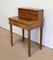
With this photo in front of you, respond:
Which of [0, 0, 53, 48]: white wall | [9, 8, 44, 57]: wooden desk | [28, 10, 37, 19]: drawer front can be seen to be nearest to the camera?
[9, 8, 44, 57]: wooden desk

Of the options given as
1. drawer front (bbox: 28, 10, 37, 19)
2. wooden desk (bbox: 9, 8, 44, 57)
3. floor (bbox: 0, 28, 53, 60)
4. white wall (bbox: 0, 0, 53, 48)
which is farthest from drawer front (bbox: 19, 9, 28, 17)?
floor (bbox: 0, 28, 53, 60)

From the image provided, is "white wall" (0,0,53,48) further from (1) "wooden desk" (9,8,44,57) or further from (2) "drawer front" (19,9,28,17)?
(2) "drawer front" (19,9,28,17)

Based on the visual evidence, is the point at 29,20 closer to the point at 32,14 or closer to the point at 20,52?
the point at 32,14

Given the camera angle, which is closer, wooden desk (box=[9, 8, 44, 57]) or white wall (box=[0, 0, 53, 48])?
wooden desk (box=[9, 8, 44, 57])

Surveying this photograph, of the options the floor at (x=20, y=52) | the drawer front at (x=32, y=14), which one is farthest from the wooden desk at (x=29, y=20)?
the floor at (x=20, y=52)

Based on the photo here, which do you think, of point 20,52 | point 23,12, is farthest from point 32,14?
point 20,52

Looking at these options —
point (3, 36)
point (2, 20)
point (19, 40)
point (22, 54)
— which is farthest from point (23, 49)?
point (2, 20)

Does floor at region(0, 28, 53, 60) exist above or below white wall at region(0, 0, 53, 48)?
below

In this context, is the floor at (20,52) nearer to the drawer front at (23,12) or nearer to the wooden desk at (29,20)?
the wooden desk at (29,20)

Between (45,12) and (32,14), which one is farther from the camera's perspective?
(45,12)

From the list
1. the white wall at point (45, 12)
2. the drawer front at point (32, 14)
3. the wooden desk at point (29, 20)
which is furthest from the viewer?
the white wall at point (45, 12)

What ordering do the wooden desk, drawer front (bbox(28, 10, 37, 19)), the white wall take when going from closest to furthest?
the wooden desk
drawer front (bbox(28, 10, 37, 19))
the white wall

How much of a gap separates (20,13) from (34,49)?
0.94 m

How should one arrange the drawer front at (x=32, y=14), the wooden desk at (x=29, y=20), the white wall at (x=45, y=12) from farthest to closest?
the white wall at (x=45, y=12)
the drawer front at (x=32, y=14)
the wooden desk at (x=29, y=20)
